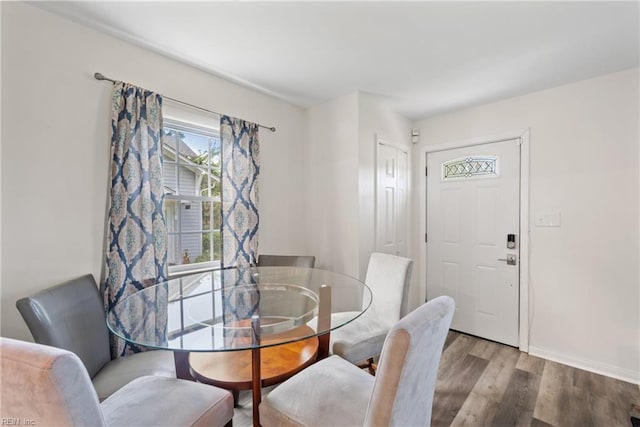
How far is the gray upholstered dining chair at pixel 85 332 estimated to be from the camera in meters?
1.28

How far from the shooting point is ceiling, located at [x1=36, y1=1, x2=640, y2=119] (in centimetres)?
161

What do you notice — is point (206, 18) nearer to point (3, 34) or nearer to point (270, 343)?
point (3, 34)

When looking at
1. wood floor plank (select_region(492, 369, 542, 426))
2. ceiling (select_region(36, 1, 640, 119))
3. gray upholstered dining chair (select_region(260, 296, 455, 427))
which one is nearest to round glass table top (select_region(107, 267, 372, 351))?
gray upholstered dining chair (select_region(260, 296, 455, 427))

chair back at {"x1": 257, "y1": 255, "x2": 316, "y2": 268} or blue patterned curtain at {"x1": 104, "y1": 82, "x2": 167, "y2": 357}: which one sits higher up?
blue patterned curtain at {"x1": 104, "y1": 82, "x2": 167, "y2": 357}

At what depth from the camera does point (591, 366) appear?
2.35 meters

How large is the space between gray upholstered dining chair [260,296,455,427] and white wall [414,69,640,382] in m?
2.14

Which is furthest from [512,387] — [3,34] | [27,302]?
[3,34]

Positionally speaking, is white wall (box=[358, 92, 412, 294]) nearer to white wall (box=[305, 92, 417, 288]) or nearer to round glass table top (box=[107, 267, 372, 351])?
white wall (box=[305, 92, 417, 288])

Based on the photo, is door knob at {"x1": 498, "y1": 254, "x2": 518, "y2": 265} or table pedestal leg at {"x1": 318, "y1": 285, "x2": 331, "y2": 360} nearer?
table pedestal leg at {"x1": 318, "y1": 285, "x2": 331, "y2": 360}

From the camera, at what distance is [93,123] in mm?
1795

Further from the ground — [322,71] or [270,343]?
[322,71]

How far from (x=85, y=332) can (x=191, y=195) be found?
1.23m

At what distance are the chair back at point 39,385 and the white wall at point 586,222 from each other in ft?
10.8

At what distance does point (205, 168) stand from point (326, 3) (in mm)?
1644
